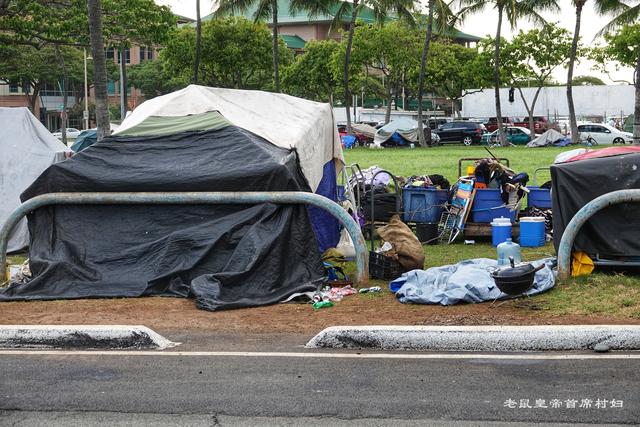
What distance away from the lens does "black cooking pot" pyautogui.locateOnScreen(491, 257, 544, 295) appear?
8.09 metres

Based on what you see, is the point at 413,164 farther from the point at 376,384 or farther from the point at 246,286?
the point at 376,384

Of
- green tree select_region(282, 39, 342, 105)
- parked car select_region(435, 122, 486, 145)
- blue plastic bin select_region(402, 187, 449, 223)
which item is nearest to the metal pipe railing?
blue plastic bin select_region(402, 187, 449, 223)

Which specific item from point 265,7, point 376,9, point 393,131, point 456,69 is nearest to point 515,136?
point 393,131

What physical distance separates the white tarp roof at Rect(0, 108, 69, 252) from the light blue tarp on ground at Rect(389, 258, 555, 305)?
23.1 ft

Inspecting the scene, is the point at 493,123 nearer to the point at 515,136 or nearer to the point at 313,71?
the point at 515,136

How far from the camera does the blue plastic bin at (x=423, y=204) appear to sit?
13.7 m

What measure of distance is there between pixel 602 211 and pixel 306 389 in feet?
14.9

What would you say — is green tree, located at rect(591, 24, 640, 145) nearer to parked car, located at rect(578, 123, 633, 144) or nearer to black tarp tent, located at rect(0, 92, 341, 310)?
parked car, located at rect(578, 123, 633, 144)

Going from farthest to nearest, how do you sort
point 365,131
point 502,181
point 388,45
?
1. point 388,45
2. point 365,131
3. point 502,181

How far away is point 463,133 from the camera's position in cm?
5175

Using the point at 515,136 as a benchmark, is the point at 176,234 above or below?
above

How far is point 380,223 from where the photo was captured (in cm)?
1343

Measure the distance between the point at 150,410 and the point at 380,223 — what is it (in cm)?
824

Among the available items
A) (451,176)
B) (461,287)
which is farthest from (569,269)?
(451,176)
